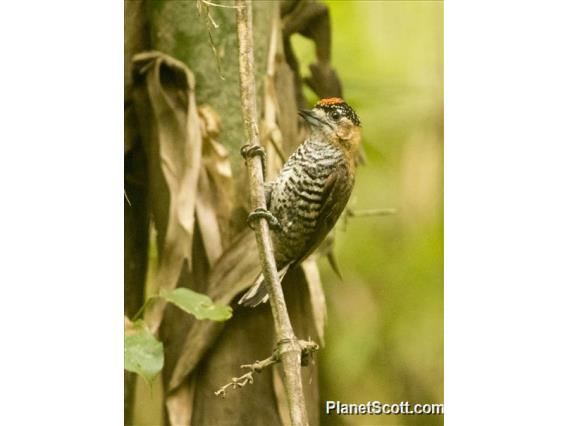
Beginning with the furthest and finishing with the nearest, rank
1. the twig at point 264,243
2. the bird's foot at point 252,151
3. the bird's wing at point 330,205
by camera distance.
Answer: the bird's wing at point 330,205 → the bird's foot at point 252,151 → the twig at point 264,243

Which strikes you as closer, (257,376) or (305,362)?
(305,362)

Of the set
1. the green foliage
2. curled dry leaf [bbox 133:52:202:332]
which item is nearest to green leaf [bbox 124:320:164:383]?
the green foliage

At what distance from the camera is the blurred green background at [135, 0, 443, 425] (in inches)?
75.0

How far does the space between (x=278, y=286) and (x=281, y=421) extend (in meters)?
0.36

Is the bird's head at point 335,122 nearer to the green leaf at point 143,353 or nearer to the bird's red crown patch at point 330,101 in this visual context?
the bird's red crown patch at point 330,101

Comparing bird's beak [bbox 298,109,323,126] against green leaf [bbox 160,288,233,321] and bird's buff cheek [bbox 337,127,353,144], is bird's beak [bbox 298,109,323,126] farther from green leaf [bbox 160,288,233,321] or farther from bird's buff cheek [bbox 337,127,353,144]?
green leaf [bbox 160,288,233,321]

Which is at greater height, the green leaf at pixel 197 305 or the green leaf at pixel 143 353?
the green leaf at pixel 197 305

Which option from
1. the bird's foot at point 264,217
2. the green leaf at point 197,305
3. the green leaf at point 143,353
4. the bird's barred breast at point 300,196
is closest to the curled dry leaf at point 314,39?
the bird's barred breast at point 300,196

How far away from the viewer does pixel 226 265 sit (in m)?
1.94

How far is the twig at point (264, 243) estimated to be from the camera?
1.68 meters

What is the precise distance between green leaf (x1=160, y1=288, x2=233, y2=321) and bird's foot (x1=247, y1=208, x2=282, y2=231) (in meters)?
0.18

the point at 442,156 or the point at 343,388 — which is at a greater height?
the point at 442,156

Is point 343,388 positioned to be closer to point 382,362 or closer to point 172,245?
point 382,362

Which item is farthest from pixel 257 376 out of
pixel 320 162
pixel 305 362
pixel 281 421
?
pixel 320 162
